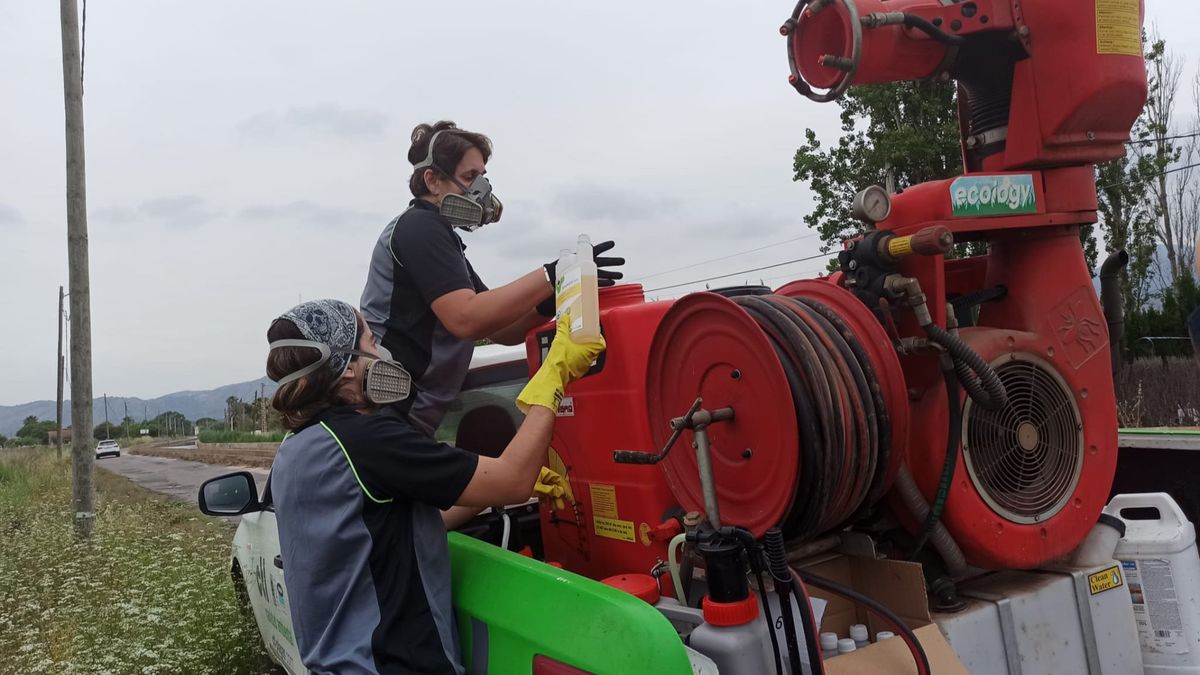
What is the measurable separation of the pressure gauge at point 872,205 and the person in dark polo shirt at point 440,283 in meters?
0.75

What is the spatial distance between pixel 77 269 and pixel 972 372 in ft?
37.7

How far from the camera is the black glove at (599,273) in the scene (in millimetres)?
2623

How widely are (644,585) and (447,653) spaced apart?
21.1 inches

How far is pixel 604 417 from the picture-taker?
8.75 ft

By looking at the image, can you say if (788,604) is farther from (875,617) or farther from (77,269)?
(77,269)

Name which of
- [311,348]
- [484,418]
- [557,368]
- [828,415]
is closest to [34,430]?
[484,418]

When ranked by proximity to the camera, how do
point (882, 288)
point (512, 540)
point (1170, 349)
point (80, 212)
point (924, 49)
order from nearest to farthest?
point (882, 288) → point (924, 49) → point (512, 540) → point (80, 212) → point (1170, 349)

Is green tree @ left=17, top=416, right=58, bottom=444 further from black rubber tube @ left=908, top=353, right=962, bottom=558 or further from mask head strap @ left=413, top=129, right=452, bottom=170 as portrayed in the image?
black rubber tube @ left=908, top=353, right=962, bottom=558

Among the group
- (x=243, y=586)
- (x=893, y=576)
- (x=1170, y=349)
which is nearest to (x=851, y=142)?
(x=1170, y=349)

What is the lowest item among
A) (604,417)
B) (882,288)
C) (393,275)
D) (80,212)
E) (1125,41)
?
(604,417)

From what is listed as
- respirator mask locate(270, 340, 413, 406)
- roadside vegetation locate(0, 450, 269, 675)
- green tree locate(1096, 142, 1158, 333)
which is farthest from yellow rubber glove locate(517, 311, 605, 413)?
green tree locate(1096, 142, 1158, 333)

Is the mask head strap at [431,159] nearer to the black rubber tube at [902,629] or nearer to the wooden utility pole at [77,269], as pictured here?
the black rubber tube at [902,629]

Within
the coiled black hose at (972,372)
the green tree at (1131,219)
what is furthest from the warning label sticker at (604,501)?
the green tree at (1131,219)

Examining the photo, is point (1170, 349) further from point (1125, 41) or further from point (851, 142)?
point (1125, 41)
